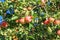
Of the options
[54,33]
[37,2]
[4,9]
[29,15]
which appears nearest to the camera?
[29,15]

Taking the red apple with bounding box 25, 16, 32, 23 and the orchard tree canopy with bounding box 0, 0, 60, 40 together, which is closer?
the red apple with bounding box 25, 16, 32, 23

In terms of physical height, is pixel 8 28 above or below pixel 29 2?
below

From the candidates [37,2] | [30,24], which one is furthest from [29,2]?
[30,24]

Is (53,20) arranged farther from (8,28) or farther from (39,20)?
(8,28)

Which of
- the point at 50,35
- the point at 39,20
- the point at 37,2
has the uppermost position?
the point at 37,2

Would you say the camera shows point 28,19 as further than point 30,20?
No

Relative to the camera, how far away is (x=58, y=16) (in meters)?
4.39

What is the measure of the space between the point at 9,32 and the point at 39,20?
621mm

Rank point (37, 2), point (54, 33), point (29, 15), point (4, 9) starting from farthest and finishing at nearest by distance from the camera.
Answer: point (4, 9)
point (54, 33)
point (37, 2)
point (29, 15)

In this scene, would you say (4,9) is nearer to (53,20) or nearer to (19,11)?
(19,11)

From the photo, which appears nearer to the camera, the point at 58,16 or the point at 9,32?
the point at 58,16

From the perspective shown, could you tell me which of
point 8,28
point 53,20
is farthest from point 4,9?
point 53,20

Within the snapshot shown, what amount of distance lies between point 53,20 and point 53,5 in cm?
95

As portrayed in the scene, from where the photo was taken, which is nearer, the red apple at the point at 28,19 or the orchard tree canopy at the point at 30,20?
the red apple at the point at 28,19
